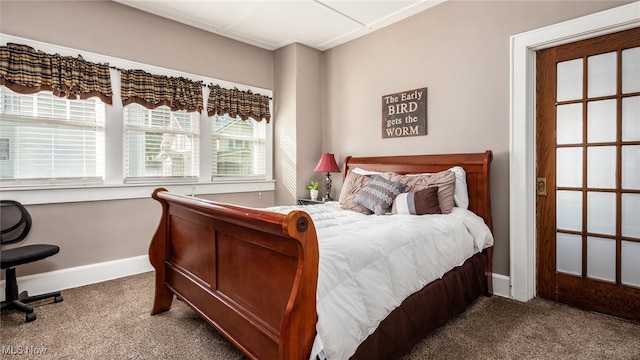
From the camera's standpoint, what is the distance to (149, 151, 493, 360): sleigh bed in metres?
1.26

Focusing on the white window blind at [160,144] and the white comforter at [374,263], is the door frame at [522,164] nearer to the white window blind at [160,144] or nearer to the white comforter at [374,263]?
the white comforter at [374,263]

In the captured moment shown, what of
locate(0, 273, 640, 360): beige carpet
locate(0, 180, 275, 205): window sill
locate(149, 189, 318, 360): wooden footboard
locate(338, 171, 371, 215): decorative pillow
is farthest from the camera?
locate(338, 171, 371, 215): decorative pillow

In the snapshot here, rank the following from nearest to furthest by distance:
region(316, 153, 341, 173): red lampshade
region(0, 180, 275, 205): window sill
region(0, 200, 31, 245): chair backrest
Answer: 1. region(0, 200, 31, 245): chair backrest
2. region(0, 180, 275, 205): window sill
3. region(316, 153, 341, 173): red lampshade

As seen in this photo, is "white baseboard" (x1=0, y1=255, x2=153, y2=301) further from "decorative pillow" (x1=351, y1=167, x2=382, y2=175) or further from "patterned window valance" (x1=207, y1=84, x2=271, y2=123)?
"decorative pillow" (x1=351, y1=167, x2=382, y2=175)

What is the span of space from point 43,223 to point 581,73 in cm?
460

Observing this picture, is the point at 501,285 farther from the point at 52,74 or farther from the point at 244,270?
the point at 52,74

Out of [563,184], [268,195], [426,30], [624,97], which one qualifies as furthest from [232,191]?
[624,97]

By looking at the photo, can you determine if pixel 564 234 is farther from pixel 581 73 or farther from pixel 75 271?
pixel 75 271

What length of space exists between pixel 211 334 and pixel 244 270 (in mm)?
817

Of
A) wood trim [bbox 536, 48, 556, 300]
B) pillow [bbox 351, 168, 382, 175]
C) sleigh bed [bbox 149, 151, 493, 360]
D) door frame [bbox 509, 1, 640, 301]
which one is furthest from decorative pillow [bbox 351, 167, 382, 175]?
wood trim [bbox 536, 48, 556, 300]

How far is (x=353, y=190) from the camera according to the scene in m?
3.21

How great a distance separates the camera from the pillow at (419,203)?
2.62m

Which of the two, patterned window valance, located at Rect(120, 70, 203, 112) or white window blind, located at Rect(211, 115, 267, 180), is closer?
patterned window valance, located at Rect(120, 70, 203, 112)

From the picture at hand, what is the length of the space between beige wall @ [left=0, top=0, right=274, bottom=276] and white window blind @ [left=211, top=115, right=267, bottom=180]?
41 centimetres
